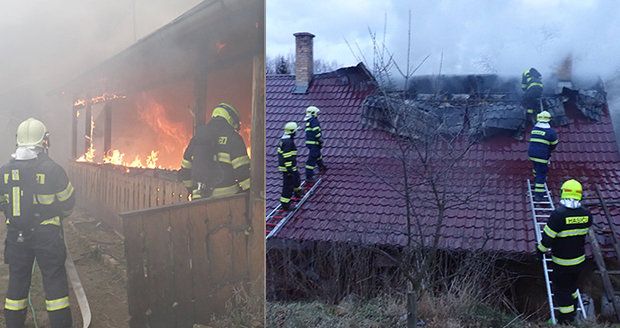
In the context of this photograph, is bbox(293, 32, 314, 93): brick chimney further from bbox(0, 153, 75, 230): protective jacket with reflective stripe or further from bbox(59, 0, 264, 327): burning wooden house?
bbox(0, 153, 75, 230): protective jacket with reflective stripe

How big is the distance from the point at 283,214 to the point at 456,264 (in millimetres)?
1418

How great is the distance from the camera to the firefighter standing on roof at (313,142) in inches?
161

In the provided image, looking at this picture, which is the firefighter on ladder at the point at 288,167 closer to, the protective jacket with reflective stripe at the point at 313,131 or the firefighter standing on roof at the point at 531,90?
the protective jacket with reflective stripe at the point at 313,131

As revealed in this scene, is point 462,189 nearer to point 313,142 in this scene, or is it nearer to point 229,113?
point 313,142

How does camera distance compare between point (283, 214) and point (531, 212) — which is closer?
point (531, 212)

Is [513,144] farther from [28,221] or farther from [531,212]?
[28,221]

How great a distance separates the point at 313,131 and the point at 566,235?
7.54 feet

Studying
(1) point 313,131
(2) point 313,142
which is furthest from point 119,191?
(1) point 313,131

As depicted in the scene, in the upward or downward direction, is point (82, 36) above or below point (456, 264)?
above

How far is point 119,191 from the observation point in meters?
1.30

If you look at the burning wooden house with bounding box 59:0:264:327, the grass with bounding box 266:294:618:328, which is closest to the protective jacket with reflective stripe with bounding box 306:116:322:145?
the grass with bounding box 266:294:618:328

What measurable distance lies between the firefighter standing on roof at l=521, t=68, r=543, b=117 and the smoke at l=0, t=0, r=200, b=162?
3579 mm

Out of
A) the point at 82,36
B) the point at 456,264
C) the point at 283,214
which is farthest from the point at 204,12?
the point at 456,264

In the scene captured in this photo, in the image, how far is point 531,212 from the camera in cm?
348
